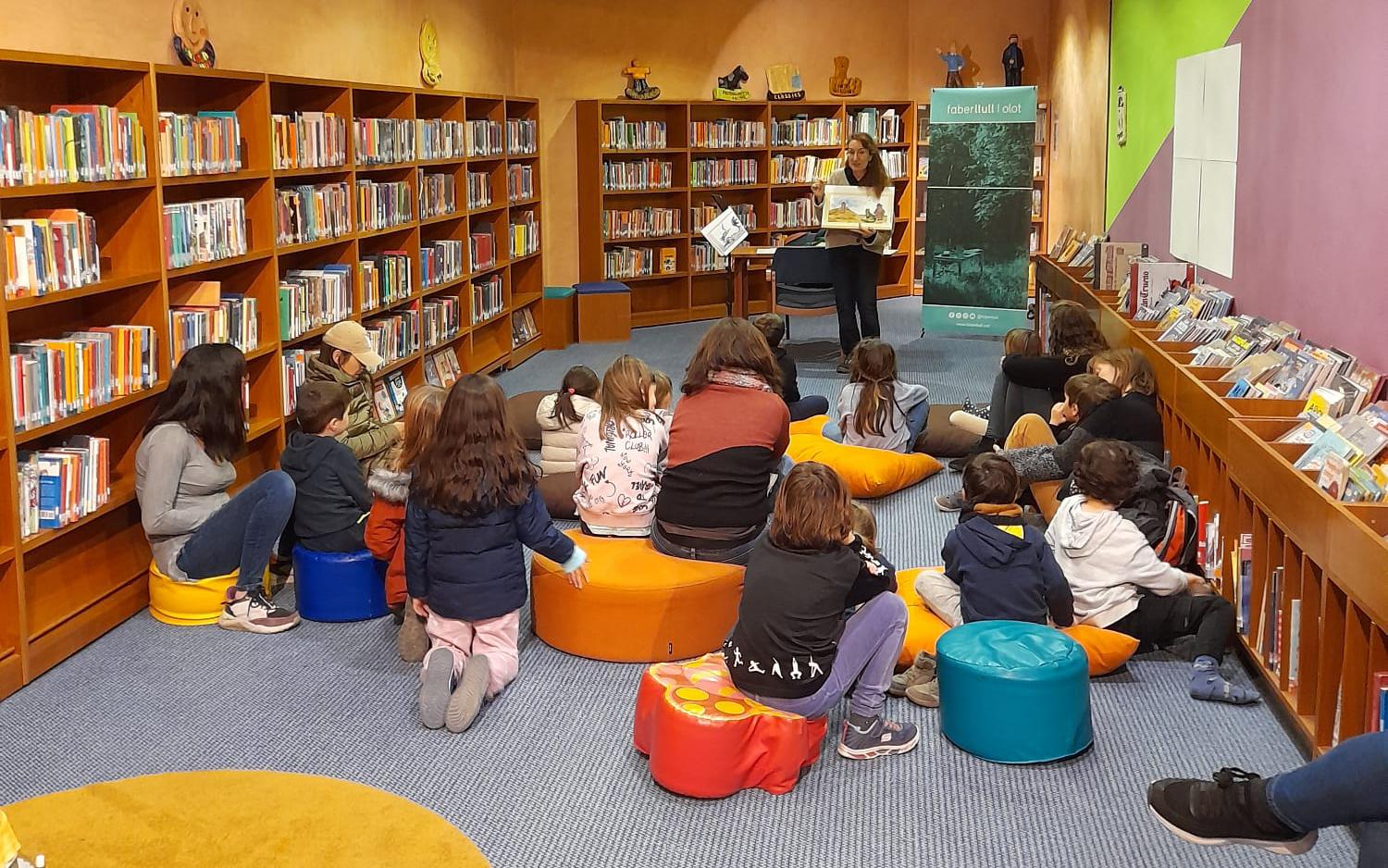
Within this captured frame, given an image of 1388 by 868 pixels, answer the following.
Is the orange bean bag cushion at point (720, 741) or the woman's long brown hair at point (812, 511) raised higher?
the woman's long brown hair at point (812, 511)

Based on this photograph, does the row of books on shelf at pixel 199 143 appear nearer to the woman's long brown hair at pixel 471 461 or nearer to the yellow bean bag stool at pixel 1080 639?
the woman's long brown hair at pixel 471 461

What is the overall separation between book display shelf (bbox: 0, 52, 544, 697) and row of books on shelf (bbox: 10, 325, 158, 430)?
0.10ft

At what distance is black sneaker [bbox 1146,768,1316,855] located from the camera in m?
2.88

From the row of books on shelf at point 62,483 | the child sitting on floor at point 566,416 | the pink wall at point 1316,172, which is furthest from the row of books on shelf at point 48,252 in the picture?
the pink wall at point 1316,172

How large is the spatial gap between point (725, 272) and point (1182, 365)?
7.98m

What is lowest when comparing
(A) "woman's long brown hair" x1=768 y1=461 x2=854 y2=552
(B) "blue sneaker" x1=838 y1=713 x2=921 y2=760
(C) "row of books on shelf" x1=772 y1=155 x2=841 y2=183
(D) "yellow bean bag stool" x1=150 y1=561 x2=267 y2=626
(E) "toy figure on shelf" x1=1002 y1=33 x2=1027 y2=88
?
(B) "blue sneaker" x1=838 y1=713 x2=921 y2=760

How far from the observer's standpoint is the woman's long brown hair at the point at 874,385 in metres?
6.70

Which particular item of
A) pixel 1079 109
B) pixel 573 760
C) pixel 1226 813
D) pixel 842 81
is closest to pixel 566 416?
pixel 573 760

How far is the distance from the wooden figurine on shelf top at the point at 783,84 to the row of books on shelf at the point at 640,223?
1471 mm

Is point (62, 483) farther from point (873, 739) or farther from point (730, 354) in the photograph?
point (873, 739)

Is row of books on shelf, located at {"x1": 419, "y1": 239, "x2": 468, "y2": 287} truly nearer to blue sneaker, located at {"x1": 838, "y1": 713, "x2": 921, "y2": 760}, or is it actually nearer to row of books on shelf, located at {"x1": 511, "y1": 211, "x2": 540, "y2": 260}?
row of books on shelf, located at {"x1": 511, "y1": 211, "x2": 540, "y2": 260}

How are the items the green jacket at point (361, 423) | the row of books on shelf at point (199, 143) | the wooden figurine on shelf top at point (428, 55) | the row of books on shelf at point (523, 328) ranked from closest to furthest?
1. the row of books on shelf at point (199, 143)
2. the green jacket at point (361, 423)
3. the wooden figurine on shelf top at point (428, 55)
4. the row of books on shelf at point (523, 328)

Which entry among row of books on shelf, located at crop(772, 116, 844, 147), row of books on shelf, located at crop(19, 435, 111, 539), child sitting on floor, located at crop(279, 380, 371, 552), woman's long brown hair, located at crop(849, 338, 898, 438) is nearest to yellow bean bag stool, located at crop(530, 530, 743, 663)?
child sitting on floor, located at crop(279, 380, 371, 552)

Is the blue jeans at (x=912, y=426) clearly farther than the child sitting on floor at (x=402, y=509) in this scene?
Yes
